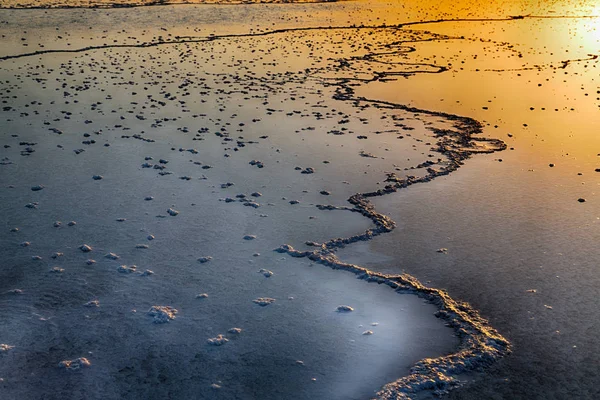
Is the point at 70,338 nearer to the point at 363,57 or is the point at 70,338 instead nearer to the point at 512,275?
the point at 512,275

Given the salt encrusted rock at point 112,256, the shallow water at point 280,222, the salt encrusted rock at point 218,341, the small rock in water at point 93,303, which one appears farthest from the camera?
the salt encrusted rock at point 112,256

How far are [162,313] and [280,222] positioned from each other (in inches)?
86.5

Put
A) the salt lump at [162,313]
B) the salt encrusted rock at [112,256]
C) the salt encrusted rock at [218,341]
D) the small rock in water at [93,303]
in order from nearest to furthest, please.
Answer: the salt encrusted rock at [218,341] → the salt lump at [162,313] → the small rock in water at [93,303] → the salt encrusted rock at [112,256]

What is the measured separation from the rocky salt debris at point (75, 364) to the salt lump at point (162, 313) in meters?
0.70

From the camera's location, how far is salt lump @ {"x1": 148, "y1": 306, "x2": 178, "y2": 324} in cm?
525

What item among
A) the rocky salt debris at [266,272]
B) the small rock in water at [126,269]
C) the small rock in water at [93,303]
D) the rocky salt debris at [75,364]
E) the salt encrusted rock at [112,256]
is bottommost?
the rocky salt debris at [75,364]

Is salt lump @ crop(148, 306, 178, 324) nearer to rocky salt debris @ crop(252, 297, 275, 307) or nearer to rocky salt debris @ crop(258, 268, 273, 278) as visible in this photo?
rocky salt debris @ crop(252, 297, 275, 307)

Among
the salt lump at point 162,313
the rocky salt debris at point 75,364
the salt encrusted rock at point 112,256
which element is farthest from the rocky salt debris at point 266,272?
the rocky salt debris at point 75,364

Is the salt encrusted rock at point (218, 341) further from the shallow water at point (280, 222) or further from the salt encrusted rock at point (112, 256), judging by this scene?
the salt encrusted rock at point (112, 256)

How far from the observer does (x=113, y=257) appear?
247 inches

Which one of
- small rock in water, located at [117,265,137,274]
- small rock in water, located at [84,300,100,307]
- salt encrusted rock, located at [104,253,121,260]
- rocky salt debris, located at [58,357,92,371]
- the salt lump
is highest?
salt encrusted rock, located at [104,253,121,260]

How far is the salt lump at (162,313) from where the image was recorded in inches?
207

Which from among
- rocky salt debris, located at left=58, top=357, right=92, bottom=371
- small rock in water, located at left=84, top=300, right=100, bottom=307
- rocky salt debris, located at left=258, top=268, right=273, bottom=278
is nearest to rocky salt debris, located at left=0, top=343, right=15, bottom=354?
rocky salt debris, located at left=58, top=357, right=92, bottom=371

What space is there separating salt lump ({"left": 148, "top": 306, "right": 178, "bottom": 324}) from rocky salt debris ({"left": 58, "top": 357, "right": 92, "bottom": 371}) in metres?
0.70
